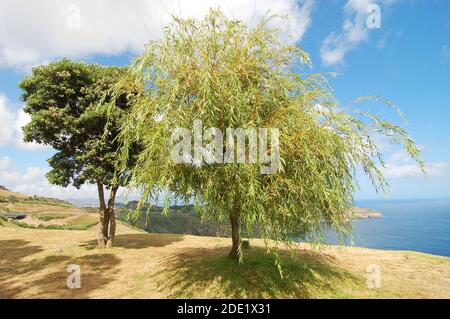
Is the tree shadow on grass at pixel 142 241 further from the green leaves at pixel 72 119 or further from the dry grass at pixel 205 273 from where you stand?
the green leaves at pixel 72 119

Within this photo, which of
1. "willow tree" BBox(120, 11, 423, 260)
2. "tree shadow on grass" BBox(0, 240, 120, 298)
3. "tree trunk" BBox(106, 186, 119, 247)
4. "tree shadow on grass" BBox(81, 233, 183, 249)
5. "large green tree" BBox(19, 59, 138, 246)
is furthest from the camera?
"tree shadow on grass" BBox(81, 233, 183, 249)

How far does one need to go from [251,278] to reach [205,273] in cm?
221

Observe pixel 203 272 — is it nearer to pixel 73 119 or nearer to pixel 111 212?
pixel 111 212

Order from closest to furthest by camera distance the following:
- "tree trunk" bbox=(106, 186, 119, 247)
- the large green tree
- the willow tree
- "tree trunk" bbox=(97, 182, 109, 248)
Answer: the willow tree
the large green tree
"tree trunk" bbox=(97, 182, 109, 248)
"tree trunk" bbox=(106, 186, 119, 247)

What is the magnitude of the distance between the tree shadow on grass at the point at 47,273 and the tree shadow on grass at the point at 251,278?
3075 millimetres

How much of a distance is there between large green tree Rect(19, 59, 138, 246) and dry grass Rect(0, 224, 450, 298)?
15.4 feet

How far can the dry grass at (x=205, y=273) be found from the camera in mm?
11547

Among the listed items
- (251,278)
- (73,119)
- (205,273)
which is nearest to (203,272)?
(205,273)

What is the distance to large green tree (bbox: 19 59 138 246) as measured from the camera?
1689 centimetres

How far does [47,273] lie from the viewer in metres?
14.4

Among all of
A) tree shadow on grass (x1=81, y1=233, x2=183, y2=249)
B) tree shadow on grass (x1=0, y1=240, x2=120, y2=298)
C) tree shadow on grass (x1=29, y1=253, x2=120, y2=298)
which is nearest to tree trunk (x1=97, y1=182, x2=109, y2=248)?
tree shadow on grass (x1=81, y1=233, x2=183, y2=249)

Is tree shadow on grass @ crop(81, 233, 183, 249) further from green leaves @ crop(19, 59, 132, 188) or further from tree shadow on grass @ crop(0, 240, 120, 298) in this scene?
green leaves @ crop(19, 59, 132, 188)

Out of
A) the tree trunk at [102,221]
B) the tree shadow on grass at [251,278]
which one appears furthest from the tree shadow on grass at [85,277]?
the tree shadow on grass at [251,278]

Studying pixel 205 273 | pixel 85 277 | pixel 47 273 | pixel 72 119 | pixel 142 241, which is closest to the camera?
pixel 205 273
